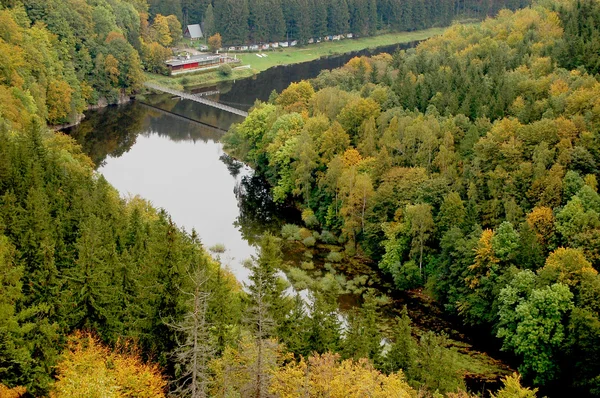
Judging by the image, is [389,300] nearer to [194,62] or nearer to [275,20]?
[194,62]

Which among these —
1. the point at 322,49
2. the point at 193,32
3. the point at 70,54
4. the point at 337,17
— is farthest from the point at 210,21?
the point at 70,54

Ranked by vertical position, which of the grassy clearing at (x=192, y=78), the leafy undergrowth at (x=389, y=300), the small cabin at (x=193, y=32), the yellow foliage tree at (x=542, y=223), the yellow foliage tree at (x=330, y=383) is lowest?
the leafy undergrowth at (x=389, y=300)

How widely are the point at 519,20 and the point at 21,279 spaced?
76.1 metres

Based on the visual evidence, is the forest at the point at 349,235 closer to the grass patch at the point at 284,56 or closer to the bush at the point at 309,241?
the bush at the point at 309,241

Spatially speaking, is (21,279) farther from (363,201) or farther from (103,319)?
(363,201)

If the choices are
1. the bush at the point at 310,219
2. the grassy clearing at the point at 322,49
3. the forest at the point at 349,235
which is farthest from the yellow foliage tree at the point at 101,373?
the grassy clearing at the point at 322,49

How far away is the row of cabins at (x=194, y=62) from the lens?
134962 mm

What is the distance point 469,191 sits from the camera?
57.0m

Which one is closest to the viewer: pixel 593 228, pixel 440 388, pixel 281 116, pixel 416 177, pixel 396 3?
pixel 440 388

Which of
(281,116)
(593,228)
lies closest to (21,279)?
(593,228)

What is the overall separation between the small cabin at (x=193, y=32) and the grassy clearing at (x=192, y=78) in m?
25.3

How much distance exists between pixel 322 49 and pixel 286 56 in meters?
12.8

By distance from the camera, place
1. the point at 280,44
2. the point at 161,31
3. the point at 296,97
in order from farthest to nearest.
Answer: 1. the point at 280,44
2. the point at 161,31
3. the point at 296,97

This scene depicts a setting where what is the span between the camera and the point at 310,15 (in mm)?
167250
